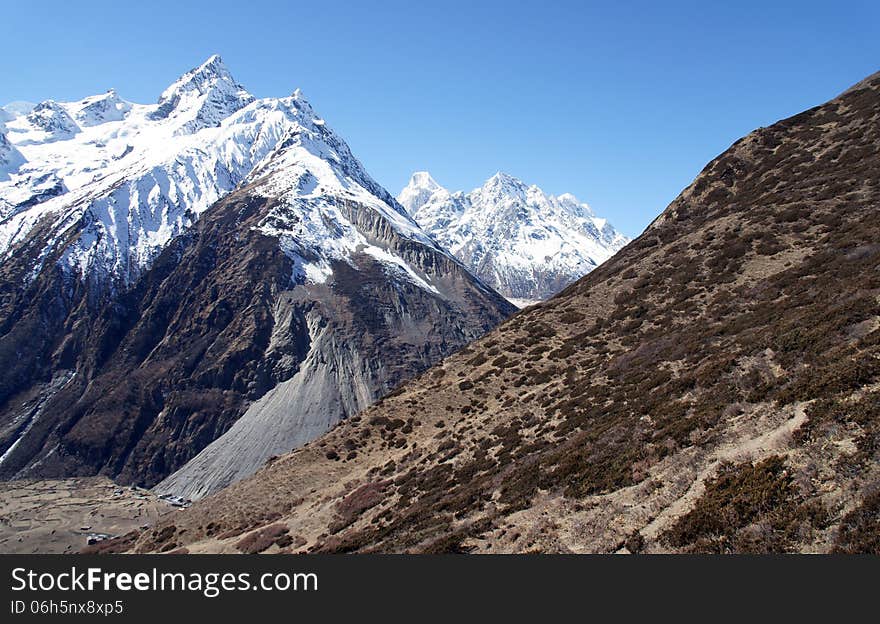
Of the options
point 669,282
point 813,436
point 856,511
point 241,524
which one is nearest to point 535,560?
point 856,511

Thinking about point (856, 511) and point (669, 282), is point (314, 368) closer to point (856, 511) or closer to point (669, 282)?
point (669, 282)

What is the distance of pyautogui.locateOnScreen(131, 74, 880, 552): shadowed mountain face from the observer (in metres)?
16.4

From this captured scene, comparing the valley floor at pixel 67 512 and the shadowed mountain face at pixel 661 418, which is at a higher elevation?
the valley floor at pixel 67 512

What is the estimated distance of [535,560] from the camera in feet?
46.6

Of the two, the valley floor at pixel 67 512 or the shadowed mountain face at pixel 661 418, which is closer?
the shadowed mountain face at pixel 661 418

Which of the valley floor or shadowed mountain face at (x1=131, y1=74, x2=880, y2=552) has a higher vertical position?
the valley floor

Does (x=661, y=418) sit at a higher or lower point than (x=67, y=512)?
lower

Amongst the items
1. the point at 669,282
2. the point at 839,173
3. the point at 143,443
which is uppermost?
the point at 143,443

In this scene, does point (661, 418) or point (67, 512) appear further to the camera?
point (67, 512)

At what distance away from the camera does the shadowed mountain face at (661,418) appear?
16.4 m

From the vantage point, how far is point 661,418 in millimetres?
25578

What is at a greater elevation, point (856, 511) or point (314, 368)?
point (314, 368)

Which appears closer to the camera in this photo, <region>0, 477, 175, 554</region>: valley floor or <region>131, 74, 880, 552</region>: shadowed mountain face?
<region>131, 74, 880, 552</region>: shadowed mountain face

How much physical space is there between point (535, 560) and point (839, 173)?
64826 mm
